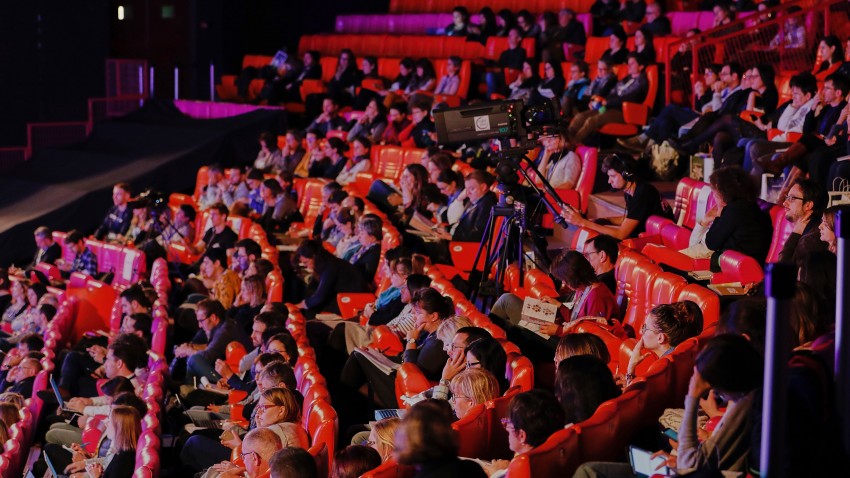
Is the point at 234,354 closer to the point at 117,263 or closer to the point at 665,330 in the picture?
the point at 665,330

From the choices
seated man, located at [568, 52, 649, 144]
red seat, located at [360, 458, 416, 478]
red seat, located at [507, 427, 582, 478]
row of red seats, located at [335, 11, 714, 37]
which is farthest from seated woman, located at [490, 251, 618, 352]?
row of red seats, located at [335, 11, 714, 37]

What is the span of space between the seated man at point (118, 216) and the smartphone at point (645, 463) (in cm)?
667

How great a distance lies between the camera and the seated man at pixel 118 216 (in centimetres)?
884

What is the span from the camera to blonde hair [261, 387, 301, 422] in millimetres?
3898

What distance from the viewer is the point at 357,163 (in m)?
8.58

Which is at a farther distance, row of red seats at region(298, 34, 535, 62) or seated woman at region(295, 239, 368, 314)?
row of red seats at region(298, 34, 535, 62)

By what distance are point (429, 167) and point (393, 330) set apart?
2.27 metres

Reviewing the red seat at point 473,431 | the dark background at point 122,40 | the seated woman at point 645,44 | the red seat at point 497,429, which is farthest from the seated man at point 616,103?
the dark background at point 122,40

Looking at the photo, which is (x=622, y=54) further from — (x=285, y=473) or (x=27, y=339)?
(x=285, y=473)

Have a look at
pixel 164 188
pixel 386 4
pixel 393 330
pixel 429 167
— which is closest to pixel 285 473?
pixel 393 330

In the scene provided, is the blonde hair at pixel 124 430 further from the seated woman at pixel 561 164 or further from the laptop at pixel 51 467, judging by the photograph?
the seated woman at pixel 561 164

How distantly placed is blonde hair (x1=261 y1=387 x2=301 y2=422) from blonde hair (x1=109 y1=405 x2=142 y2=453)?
0.75 meters

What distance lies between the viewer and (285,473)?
3047 millimetres

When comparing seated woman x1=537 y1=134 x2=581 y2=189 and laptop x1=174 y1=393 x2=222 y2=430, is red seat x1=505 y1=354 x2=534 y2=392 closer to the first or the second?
laptop x1=174 y1=393 x2=222 y2=430
